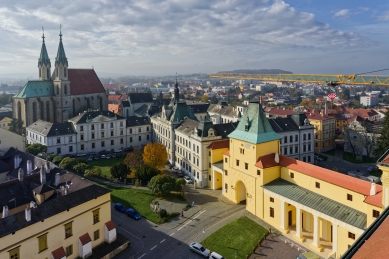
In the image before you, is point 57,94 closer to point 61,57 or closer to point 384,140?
point 61,57

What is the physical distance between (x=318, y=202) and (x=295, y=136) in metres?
31.5

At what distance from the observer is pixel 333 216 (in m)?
31.3

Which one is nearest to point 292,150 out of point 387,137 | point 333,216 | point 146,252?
point 387,137

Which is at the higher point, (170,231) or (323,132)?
(323,132)

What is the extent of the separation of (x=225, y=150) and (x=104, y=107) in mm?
60226

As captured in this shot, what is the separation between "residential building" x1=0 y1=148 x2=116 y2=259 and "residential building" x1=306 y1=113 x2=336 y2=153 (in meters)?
58.9

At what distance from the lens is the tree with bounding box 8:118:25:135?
85.2 m

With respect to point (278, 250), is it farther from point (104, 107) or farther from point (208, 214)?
point (104, 107)

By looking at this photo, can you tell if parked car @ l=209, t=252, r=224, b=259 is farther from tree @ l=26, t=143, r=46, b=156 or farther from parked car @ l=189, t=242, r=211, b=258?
tree @ l=26, t=143, r=46, b=156

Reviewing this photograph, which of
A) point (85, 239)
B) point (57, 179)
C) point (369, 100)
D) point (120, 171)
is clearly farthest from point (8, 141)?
point (369, 100)

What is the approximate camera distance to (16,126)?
85750 millimetres

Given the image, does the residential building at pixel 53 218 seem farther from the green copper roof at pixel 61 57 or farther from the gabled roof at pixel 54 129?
the green copper roof at pixel 61 57

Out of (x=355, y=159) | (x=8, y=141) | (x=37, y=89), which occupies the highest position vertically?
(x=37, y=89)

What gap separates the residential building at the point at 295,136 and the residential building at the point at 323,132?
12.9 metres
